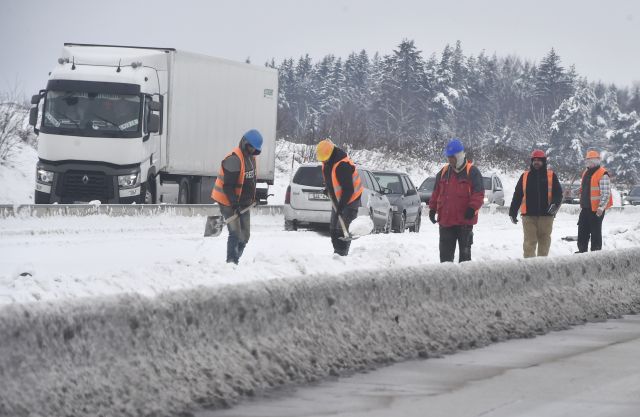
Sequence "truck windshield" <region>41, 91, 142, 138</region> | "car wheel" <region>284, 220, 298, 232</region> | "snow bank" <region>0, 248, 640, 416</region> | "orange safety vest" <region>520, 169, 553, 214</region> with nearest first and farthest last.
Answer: "snow bank" <region>0, 248, 640, 416</region> < "orange safety vest" <region>520, 169, 553, 214</region> < "truck windshield" <region>41, 91, 142, 138</region> < "car wheel" <region>284, 220, 298, 232</region>

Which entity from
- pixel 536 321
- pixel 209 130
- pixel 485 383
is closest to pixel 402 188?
pixel 209 130

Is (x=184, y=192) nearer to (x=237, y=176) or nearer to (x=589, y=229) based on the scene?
(x=589, y=229)

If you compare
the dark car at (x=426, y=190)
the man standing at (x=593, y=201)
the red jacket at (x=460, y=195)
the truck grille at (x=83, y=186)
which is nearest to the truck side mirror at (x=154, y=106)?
the truck grille at (x=83, y=186)

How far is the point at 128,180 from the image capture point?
83.0ft

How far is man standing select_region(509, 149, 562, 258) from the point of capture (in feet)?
48.4

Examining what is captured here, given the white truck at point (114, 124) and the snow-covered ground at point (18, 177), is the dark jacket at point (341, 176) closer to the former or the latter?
the white truck at point (114, 124)

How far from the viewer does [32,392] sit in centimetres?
538

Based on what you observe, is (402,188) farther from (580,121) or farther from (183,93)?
(580,121)

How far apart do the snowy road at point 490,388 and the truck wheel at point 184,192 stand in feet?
67.0

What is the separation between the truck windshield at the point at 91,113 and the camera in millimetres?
24688

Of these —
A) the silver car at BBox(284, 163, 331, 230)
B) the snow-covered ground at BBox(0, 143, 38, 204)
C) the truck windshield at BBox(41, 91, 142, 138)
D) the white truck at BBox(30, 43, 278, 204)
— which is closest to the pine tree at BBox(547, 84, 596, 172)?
the snow-covered ground at BBox(0, 143, 38, 204)

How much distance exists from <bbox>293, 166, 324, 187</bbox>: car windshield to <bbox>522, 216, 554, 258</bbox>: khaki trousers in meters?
10.1

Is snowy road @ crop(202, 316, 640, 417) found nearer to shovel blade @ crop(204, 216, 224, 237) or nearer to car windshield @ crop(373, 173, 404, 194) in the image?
shovel blade @ crop(204, 216, 224, 237)

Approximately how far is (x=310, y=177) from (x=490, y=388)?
18.1 meters
